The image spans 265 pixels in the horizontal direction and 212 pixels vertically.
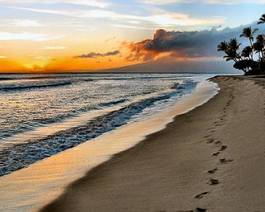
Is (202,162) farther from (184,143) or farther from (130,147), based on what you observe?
(130,147)

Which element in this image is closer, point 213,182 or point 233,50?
point 213,182

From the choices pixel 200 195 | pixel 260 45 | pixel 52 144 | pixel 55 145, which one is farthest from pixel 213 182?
pixel 260 45

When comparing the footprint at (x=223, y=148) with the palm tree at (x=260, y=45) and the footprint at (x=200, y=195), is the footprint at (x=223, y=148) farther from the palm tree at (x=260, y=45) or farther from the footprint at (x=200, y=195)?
the palm tree at (x=260, y=45)

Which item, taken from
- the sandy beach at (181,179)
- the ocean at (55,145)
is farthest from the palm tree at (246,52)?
the sandy beach at (181,179)

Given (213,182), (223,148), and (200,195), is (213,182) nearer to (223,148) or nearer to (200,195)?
(200,195)

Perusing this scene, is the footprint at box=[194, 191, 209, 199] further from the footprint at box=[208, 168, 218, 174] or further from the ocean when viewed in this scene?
the ocean

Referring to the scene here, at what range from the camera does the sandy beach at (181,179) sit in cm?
567

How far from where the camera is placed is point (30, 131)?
15.6m

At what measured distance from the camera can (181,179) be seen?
275 inches

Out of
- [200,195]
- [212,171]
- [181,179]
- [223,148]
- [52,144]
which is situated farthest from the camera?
[52,144]

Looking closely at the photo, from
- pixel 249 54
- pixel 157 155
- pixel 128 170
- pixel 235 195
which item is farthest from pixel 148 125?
pixel 249 54

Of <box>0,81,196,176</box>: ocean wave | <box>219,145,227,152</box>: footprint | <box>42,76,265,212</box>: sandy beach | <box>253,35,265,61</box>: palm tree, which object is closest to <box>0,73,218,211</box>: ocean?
<box>0,81,196,176</box>: ocean wave

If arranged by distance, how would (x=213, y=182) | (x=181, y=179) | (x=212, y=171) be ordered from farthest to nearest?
1. (x=212, y=171)
2. (x=181, y=179)
3. (x=213, y=182)

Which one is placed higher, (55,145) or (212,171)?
(212,171)
